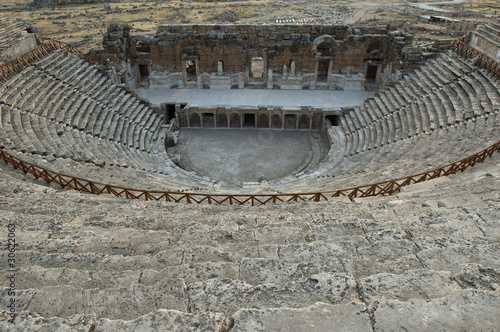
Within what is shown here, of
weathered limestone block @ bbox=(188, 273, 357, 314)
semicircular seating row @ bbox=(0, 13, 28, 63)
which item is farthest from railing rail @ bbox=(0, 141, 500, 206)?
semicircular seating row @ bbox=(0, 13, 28, 63)

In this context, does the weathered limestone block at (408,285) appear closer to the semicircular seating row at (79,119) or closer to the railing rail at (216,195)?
the railing rail at (216,195)

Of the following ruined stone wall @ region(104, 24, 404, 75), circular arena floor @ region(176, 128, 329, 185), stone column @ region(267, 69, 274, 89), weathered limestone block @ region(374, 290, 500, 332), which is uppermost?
weathered limestone block @ region(374, 290, 500, 332)

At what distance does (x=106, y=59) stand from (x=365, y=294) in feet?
69.4

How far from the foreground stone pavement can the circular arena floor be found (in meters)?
8.18

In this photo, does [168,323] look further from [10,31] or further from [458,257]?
[10,31]

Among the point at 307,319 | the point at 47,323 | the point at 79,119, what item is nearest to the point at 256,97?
the point at 79,119

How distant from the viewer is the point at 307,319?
400cm

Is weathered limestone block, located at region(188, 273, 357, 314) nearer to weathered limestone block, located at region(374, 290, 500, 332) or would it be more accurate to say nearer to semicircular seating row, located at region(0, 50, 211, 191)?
weathered limestone block, located at region(374, 290, 500, 332)

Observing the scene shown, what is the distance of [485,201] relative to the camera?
7352mm

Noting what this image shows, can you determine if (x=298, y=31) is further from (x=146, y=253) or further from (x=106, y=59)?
(x=146, y=253)

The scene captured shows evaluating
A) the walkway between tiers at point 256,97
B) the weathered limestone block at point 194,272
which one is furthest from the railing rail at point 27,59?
the weathered limestone block at point 194,272

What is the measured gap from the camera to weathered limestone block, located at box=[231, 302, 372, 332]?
3.91m

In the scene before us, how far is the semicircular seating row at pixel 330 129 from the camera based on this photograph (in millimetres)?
12383

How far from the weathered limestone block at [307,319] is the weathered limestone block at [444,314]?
209mm
